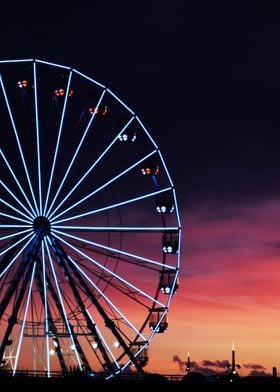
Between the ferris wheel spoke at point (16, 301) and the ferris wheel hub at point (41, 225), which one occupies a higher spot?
the ferris wheel hub at point (41, 225)

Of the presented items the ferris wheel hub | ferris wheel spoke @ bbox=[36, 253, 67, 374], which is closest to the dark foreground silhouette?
ferris wheel spoke @ bbox=[36, 253, 67, 374]

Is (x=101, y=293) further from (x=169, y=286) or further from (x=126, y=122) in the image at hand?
(x=126, y=122)

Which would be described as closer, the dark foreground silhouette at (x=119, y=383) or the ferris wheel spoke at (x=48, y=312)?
the dark foreground silhouette at (x=119, y=383)

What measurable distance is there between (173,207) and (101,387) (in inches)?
516

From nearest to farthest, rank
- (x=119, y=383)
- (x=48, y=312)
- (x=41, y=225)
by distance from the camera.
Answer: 1. (x=119, y=383)
2. (x=41, y=225)
3. (x=48, y=312)

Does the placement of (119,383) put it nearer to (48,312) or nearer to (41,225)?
(48,312)

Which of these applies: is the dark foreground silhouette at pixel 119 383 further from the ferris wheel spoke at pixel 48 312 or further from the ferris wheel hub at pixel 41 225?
the ferris wheel hub at pixel 41 225

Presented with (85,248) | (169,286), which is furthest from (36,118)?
(169,286)

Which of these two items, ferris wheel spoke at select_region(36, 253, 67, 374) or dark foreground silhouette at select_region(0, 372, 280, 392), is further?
ferris wheel spoke at select_region(36, 253, 67, 374)

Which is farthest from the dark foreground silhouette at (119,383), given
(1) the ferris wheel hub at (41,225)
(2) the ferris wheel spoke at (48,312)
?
(1) the ferris wheel hub at (41,225)

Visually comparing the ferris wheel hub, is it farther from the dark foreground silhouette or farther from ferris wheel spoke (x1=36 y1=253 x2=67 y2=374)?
the dark foreground silhouette

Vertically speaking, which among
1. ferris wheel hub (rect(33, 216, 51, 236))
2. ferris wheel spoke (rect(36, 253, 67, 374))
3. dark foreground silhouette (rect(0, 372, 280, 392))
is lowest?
dark foreground silhouette (rect(0, 372, 280, 392))

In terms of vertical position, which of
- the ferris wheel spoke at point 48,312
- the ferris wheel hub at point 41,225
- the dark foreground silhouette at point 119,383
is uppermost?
the ferris wheel hub at point 41,225

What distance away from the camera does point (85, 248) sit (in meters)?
66.8
